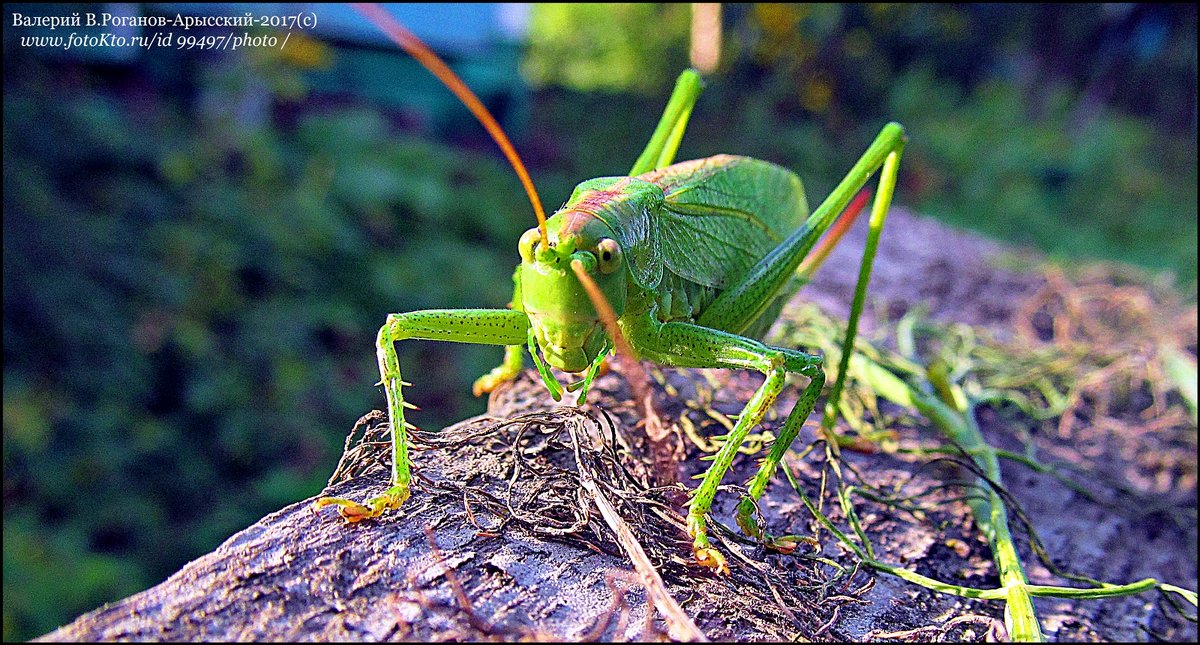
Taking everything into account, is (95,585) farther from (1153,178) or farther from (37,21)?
(1153,178)

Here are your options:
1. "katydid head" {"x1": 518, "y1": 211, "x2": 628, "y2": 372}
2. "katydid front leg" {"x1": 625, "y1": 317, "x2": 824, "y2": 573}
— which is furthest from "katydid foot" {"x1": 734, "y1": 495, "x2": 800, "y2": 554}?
"katydid head" {"x1": 518, "y1": 211, "x2": 628, "y2": 372}

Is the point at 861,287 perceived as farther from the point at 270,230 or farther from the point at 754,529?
the point at 270,230

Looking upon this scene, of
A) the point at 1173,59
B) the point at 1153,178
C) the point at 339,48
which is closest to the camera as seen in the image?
the point at 339,48

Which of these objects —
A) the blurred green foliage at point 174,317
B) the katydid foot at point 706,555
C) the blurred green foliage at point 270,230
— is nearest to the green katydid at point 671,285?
the katydid foot at point 706,555

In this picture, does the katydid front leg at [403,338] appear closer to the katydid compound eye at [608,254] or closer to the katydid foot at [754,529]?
the katydid compound eye at [608,254]

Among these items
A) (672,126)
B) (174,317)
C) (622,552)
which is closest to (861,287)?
(672,126)

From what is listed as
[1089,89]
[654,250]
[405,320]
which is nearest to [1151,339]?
[654,250]

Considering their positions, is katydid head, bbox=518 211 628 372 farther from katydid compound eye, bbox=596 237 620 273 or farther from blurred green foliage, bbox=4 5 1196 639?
blurred green foliage, bbox=4 5 1196 639
